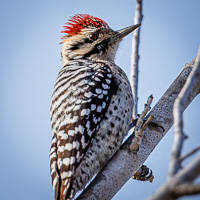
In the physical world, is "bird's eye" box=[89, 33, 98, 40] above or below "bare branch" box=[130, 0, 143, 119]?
above

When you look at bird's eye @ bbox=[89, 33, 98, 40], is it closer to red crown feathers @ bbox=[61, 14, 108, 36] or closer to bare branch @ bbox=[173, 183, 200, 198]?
red crown feathers @ bbox=[61, 14, 108, 36]

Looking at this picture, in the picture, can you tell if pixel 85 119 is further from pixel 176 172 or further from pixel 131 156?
pixel 176 172

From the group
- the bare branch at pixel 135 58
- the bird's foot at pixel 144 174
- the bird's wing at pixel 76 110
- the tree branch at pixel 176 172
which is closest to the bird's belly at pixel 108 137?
the bird's wing at pixel 76 110

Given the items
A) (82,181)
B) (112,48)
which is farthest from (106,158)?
(112,48)

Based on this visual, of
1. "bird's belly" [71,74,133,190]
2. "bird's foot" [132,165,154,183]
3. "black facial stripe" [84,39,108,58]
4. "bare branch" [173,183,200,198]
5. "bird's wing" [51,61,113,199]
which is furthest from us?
"black facial stripe" [84,39,108,58]

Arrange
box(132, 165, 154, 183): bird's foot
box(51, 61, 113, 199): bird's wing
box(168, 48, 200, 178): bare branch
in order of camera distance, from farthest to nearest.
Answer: box(132, 165, 154, 183): bird's foot → box(51, 61, 113, 199): bird's wing → box(168, 48, 200, 178): bare branch

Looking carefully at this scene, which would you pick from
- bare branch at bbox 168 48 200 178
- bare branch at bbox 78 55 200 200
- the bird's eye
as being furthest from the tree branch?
the bird's eye

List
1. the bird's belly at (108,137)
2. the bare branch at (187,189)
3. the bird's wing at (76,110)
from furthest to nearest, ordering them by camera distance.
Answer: the bird's belly at (108,137)
the bird's wing at (76,110)
the bare branch at (187,189)

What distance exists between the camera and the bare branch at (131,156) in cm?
383

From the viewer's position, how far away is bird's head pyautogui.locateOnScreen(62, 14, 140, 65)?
5953 millimetres

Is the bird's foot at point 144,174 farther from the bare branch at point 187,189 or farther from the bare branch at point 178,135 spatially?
the bare branch at point 187,189

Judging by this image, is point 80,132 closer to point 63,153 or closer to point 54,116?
point 63,153

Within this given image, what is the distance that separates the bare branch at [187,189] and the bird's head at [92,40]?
4409mm

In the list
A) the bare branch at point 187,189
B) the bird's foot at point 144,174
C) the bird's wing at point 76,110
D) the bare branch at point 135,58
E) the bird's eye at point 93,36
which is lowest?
the bare branch at point 187,189
